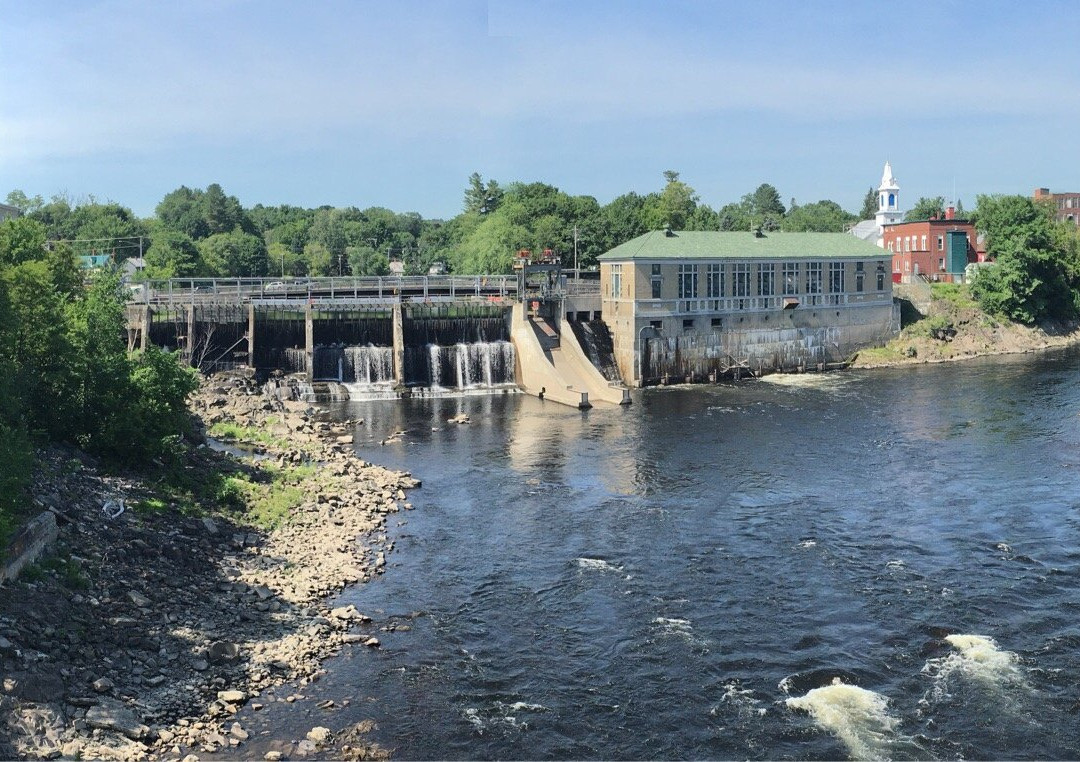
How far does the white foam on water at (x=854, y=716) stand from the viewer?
24453 millimetres

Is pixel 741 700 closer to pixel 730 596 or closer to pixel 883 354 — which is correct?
pixel 730 596

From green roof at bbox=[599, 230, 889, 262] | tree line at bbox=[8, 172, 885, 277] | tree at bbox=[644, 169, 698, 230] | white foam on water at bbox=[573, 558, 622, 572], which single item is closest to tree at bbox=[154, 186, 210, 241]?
tree line at bbox=[8, 172, 885, 277]

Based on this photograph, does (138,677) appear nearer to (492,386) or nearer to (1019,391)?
(492,386)

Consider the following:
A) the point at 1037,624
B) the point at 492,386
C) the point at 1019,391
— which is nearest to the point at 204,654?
the point at 1037,624

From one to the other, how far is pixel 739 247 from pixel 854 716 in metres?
60.9

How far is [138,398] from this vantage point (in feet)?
141

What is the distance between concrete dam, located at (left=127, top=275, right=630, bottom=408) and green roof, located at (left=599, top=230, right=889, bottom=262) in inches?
243

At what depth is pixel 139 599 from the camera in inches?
1180

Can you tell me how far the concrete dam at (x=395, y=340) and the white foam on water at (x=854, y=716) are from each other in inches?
1745

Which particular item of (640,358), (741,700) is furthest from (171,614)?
(640,358)

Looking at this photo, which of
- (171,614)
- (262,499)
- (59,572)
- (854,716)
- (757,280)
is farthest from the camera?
(757,280)

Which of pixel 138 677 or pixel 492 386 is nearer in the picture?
pixel 138 677

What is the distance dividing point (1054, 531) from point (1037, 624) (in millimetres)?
10225

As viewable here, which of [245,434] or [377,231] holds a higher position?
[377,231]
